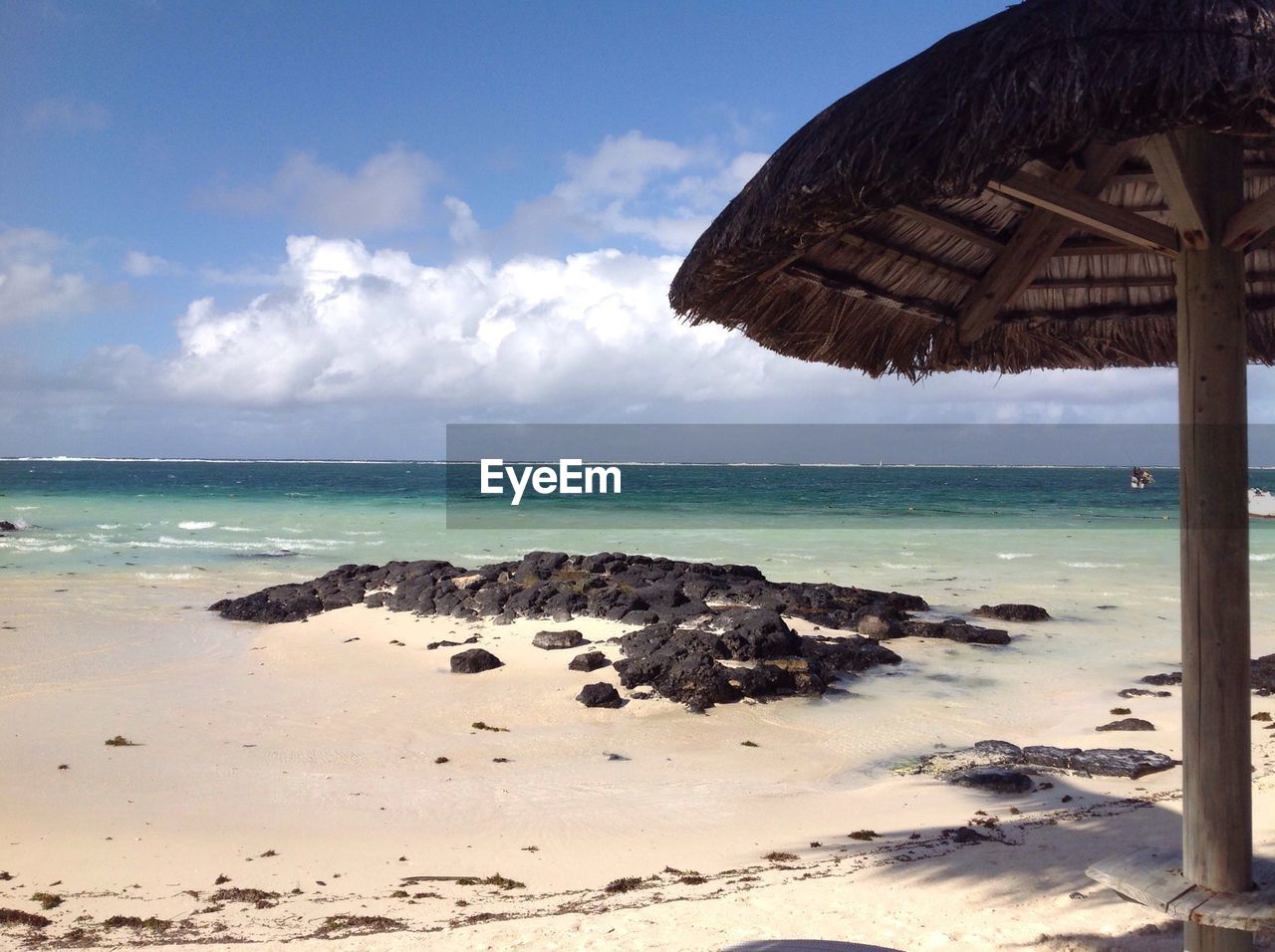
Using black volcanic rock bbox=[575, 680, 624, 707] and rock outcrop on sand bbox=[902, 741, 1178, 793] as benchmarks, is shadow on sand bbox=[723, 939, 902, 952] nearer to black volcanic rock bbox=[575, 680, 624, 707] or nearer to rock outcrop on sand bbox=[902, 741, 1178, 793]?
rock outcrop on sand bbox=[902, 741, 1178, 793]

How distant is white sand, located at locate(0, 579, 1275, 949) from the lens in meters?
3.67

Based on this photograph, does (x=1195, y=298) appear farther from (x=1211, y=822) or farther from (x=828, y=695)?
(x=828, y=695)

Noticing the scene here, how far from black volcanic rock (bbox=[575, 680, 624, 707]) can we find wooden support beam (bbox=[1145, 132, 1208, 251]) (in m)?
5.88

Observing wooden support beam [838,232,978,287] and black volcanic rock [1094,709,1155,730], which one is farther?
black volcanic rock [1094,709,1155,730]

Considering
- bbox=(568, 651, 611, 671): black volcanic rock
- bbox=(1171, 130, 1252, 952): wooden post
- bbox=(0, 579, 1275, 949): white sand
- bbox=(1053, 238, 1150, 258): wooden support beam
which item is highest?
bbox=(1053, 238, 1150, 258): wooden support beam

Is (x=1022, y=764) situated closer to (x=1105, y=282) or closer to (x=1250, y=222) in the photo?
(x=1105, y=282)

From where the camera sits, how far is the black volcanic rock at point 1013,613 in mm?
11836

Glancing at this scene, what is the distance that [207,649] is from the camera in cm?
1052

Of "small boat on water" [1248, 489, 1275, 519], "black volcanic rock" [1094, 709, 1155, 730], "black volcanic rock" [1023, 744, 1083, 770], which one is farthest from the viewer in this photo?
"small boat on water" [1248, 489, 1275, 519]

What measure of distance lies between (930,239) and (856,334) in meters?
0.65

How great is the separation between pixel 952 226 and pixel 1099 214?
842mm

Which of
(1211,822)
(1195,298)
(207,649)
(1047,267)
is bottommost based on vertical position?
(207,649)

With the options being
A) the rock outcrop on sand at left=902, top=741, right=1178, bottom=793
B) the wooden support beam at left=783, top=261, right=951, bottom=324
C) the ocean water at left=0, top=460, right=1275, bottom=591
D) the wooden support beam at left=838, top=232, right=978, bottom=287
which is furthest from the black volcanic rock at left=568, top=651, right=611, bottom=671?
the ocean water at left=0, top=460, right=1275, bottom=591

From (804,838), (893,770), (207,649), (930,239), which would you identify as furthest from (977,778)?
Result: (207,649)
